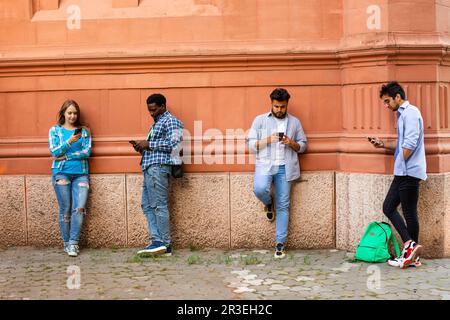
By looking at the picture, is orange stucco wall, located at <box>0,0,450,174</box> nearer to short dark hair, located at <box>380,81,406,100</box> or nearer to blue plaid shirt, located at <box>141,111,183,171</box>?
blue plaid shirt, located at <box>141,111,183,171</box>

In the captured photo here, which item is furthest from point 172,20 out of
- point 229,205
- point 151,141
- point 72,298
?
point 72,298

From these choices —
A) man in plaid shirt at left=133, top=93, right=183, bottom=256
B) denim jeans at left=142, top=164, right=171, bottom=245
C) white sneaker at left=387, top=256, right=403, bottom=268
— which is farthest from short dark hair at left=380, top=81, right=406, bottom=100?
denim jeans at left=142, top=164, right=171, bottom=245

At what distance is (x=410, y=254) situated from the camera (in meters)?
7.32

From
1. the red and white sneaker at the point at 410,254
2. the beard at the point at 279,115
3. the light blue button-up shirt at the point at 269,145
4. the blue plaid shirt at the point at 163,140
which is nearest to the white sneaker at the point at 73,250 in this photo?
the blue plaid shirt at the point at 163,140

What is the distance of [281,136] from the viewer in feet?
26.1

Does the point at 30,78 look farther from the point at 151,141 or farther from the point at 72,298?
the point at 72,298

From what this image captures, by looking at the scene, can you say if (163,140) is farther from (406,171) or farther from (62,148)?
(406,171)

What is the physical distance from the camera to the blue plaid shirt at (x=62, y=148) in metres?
8.27

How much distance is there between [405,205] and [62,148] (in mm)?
3953

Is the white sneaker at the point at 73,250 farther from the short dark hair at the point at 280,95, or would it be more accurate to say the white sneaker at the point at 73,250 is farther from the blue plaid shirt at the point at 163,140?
the short dark hair at the point at 280,95

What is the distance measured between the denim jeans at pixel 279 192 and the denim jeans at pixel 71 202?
6.73ft

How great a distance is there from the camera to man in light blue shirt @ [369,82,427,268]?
289 inches

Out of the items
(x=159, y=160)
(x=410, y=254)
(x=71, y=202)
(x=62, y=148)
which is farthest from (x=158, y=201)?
(x=410, y=254)

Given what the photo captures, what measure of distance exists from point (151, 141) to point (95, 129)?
0.96m
